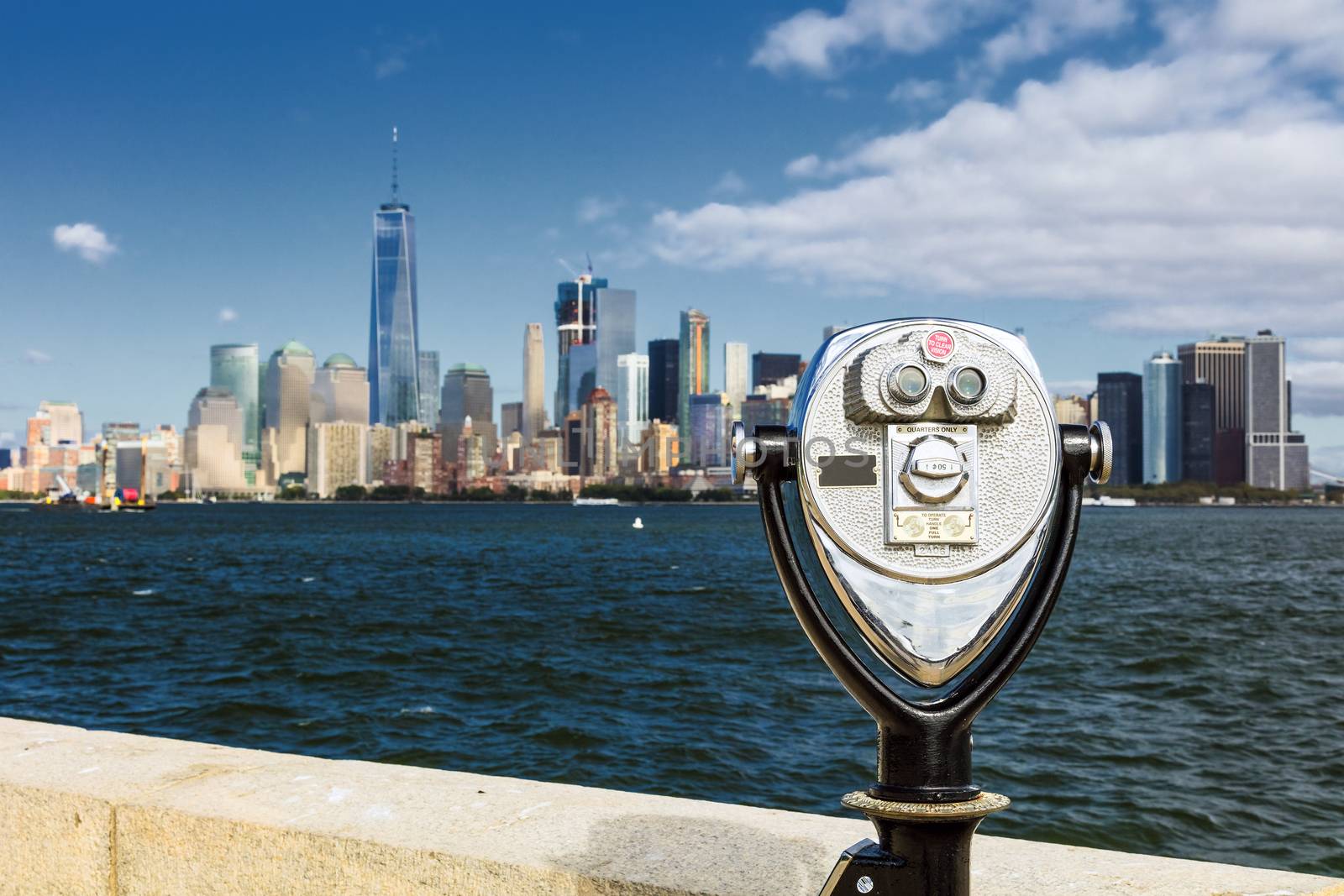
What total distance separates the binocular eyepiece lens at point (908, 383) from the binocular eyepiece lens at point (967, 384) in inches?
1.7

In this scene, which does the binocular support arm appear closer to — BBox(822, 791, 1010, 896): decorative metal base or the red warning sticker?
BBox(822, 791, 1010, 896): decorative metal base

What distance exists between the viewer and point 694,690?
1493cm

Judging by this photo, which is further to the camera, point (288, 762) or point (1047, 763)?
point (1047, 763)

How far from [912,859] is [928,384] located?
0.76 metres

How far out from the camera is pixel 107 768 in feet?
10.5

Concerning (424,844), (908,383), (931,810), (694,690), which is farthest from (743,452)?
(694,690)

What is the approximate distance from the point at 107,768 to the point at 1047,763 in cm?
897

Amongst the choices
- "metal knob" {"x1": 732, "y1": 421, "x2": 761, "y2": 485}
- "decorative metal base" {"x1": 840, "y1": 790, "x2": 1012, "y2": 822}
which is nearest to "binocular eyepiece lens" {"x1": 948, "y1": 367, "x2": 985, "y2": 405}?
"metal knob" {"x1": 732, "y1": 421, "x2": 761, "y2": 485}

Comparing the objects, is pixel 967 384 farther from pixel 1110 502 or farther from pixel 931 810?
pixel 1110 502

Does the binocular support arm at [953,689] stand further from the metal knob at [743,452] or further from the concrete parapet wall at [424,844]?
the concrete parapet wall at [424,844]

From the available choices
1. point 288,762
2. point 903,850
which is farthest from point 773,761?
point 903,850

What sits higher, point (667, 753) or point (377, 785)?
point (377, 785)

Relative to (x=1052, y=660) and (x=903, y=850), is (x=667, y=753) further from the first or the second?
(x=903, y=850)

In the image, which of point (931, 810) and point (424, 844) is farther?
point (424, 844)
